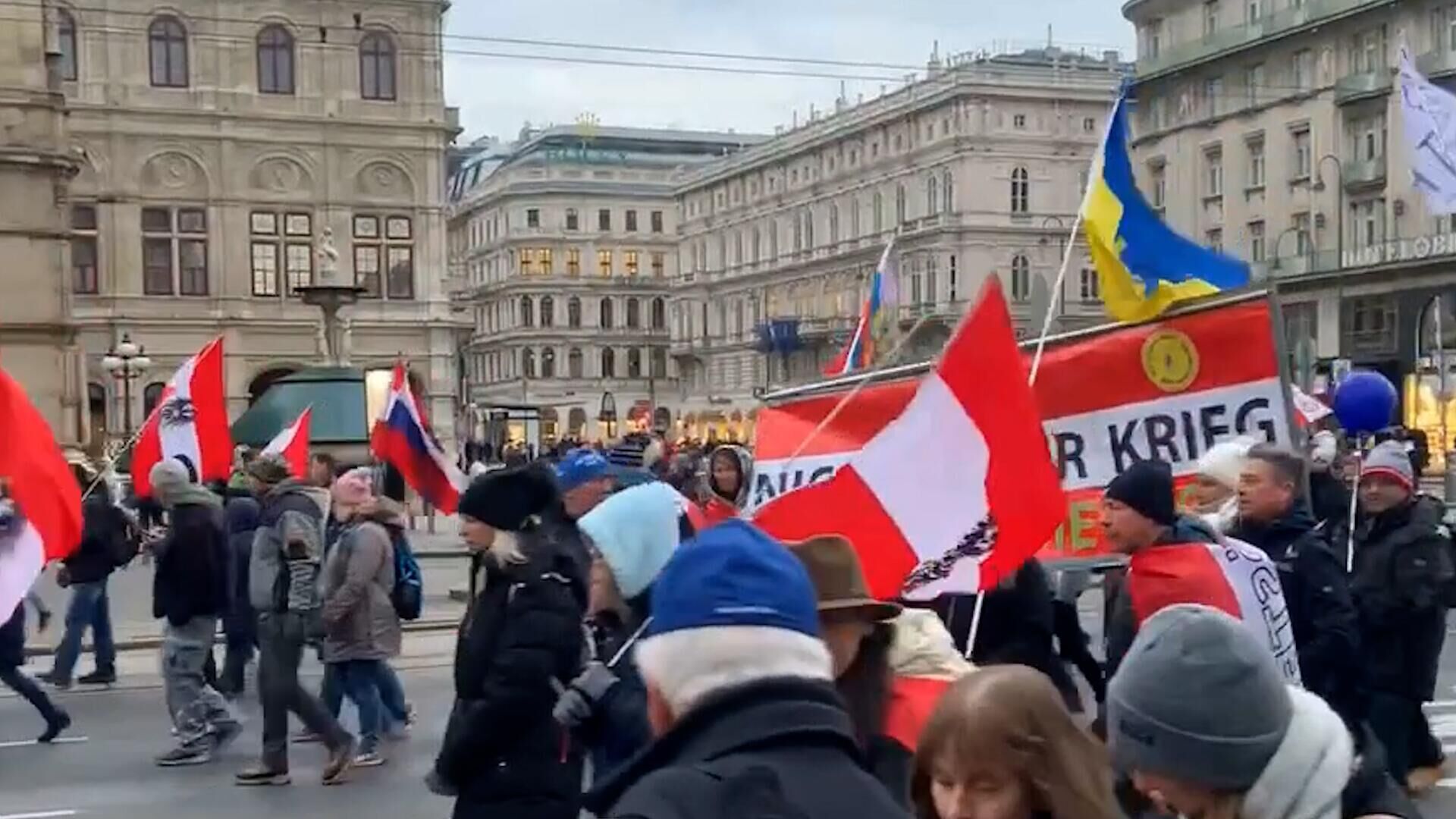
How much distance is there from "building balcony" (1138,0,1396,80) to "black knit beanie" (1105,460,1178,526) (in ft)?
159

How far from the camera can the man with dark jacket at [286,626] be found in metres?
9.16

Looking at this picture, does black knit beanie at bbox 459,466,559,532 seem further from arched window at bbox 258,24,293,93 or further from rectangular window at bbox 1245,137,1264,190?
rectangular window at bbox 1245,137,1264,190

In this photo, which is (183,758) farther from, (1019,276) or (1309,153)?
(1019,276)

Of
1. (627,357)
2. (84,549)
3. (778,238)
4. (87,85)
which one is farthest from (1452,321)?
(627,357)

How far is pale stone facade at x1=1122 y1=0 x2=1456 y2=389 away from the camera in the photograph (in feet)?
157

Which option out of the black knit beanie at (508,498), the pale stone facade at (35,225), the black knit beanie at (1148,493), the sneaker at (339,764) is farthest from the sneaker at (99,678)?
the pale stone facade at (35,225)

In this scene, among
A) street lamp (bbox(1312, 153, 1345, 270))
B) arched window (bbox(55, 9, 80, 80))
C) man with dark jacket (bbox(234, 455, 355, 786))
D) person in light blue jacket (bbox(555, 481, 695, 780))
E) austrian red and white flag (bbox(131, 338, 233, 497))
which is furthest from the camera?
street lamp (bbox(1312, 153, 1345, 270))

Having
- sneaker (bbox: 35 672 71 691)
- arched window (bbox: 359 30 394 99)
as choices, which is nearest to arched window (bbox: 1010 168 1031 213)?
arched window (bbox: 359 30 394 99)

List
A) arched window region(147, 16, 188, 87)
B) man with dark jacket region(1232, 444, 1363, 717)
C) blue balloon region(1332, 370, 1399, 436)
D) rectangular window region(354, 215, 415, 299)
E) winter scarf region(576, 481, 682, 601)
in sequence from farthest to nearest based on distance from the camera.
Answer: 1. rectangular window region(354, 215, 415, 299)
2. arched window region(147, 16, 188, 87)
3. blue balloon region(1332, 370, 1399, 436)
4. man with dark jacket region(1232, 444, 1363, 717)
5. winter scarf region(576, 481, 682, 601)

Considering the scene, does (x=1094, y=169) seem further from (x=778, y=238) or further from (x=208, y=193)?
(x=778, y=238)

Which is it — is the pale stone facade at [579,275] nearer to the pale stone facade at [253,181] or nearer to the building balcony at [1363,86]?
the pale stone facade at [253,181]

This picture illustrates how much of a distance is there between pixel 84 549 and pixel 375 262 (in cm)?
3695

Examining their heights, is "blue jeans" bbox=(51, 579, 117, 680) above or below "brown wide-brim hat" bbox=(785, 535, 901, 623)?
below

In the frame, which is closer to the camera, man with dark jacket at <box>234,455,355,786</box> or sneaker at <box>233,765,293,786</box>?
man with dark jacket at <box>234,455,355,786</box>
